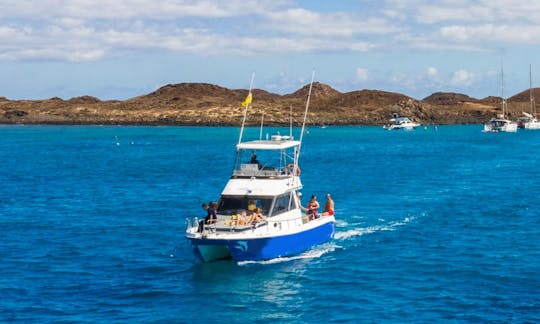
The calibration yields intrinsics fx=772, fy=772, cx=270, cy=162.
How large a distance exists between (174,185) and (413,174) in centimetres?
2614

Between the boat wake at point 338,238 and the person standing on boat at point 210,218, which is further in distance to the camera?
the boat wake at point 338,238

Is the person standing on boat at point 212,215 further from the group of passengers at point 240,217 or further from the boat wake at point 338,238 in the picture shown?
the boat wake at point 338,238

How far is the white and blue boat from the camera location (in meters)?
33.7

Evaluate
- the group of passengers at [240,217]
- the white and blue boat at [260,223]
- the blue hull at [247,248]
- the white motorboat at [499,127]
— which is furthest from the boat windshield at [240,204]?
the white motorboat at [499,127]

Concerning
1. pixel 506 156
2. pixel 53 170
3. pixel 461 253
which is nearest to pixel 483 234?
pixel 461 253

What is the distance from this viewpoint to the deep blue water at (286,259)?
94.6 feet

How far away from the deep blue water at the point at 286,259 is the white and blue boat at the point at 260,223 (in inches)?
25.9

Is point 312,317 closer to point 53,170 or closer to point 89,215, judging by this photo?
point 89,215

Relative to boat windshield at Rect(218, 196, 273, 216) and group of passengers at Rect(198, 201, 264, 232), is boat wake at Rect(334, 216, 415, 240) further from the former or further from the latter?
group of passengers at Rect(198, 201, 264, 232)

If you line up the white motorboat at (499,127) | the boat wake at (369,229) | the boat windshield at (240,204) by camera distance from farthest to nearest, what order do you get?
the white motorboat at (499,127) → the boat wake at (369,229) → the boat windshield at (240,204)

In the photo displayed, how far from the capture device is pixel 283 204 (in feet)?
121

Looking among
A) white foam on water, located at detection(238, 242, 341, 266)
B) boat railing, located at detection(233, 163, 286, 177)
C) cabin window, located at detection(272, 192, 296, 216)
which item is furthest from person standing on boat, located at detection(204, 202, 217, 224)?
boat railing, located at detection(233, 163, 286, 177)

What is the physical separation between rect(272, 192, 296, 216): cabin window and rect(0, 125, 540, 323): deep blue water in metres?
2.41

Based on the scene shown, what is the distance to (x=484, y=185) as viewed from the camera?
227ft
